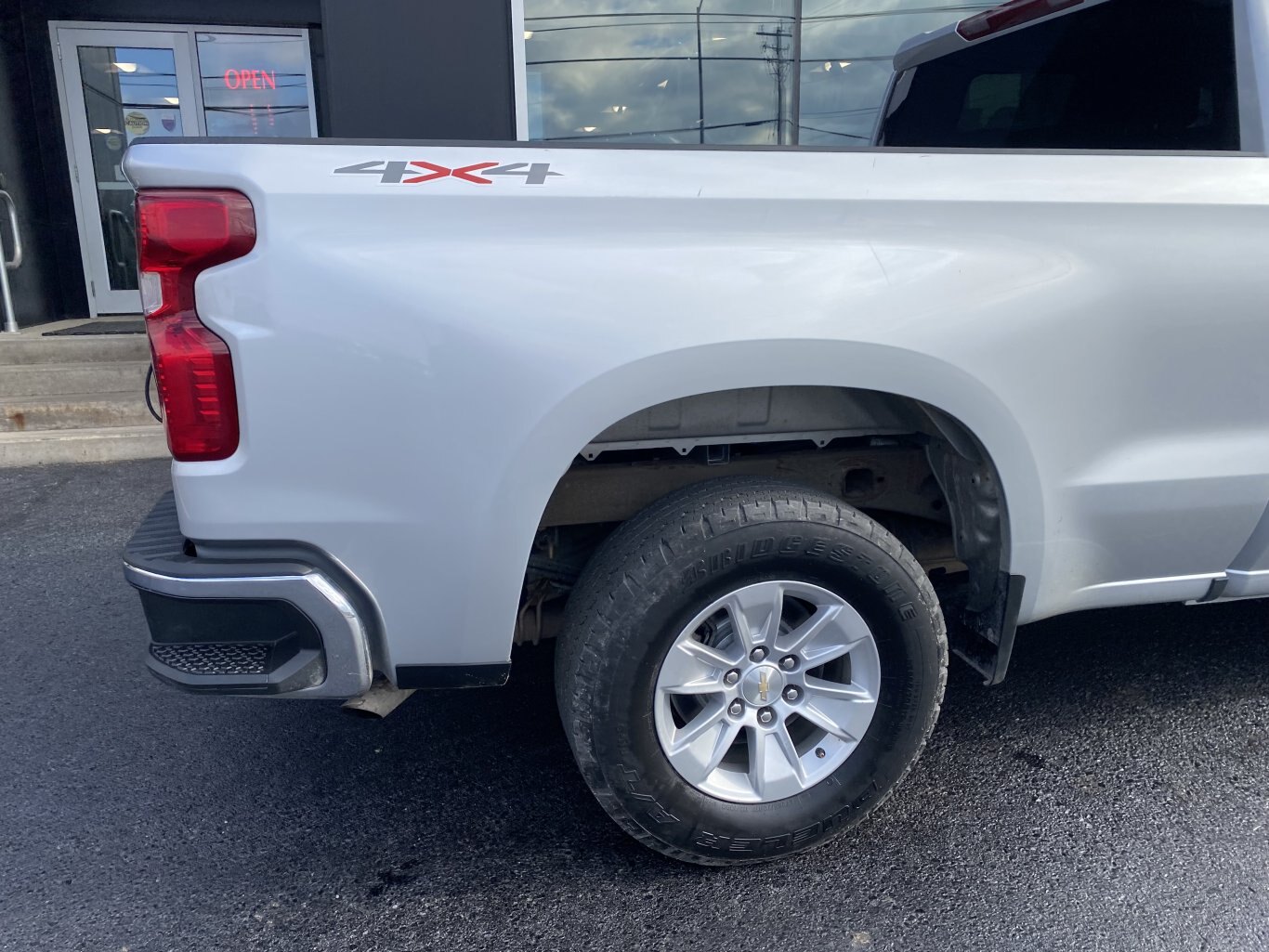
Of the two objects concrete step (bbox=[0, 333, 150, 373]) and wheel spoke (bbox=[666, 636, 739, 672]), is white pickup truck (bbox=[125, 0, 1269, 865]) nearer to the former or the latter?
wheel spoke (bbox=[666, 636, 739, 672])

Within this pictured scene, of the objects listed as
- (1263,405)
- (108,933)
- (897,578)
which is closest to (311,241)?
(897,578)

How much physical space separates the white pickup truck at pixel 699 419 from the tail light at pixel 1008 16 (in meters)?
0.60

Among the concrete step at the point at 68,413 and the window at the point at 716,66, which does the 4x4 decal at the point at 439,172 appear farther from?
the concrete step at the point at 68,413

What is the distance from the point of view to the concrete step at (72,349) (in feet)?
23.8

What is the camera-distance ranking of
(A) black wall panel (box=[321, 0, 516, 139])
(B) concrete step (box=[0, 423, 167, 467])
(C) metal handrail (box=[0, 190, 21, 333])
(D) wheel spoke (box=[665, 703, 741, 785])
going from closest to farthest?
(D) wheel spoke (box=[665, 703, 741, 785]), (A) black wall panel (box=[321, 0, 516, 139]), (B) concrete step (box=[0, 423, 167, 467]), (C) metal handrail (box=[0, 190, 21, 333])

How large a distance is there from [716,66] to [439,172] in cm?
328

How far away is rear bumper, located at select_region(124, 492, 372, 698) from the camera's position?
74.2 inches

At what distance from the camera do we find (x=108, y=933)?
2076 mm

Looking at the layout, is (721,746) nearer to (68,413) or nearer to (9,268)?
(68,413)

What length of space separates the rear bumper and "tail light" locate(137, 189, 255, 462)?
0.26 m

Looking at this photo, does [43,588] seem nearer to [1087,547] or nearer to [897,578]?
[897,578]

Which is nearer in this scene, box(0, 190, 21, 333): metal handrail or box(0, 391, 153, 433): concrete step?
box(0, 391, 153, 433): concrete step

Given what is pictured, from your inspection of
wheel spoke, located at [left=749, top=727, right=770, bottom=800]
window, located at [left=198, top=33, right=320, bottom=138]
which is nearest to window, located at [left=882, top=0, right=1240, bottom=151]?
wheel spoke, located at [left=749, top=727, right=770, bottom=800]

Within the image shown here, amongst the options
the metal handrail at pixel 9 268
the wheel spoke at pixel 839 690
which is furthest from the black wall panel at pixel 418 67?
the metal handrail at pixel 9 268
